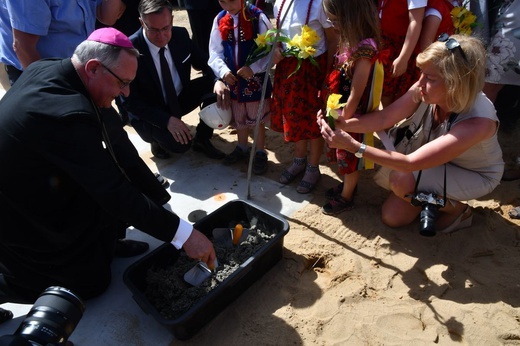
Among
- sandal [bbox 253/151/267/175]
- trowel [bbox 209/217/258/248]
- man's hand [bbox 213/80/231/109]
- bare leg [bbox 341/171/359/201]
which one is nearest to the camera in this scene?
trowel [bbox 209/217/258/248]

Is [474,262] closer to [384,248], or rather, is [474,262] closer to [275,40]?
[384,248]

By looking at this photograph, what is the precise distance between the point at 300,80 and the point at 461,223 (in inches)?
56.5

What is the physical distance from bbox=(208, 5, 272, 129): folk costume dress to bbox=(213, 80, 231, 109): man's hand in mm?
72

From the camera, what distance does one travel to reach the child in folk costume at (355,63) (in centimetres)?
224

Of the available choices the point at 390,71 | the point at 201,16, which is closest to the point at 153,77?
the point at 201,16

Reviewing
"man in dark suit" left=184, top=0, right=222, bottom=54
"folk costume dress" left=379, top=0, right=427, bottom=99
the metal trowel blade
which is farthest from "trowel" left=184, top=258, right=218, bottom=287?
"man in dark suit" left=184, top=0, right=222, bottom=54

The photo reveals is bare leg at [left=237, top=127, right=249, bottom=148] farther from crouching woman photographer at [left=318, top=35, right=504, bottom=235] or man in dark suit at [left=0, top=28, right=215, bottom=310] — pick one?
man in dark suit at [left=0, top=28, right=215, bottom=310]

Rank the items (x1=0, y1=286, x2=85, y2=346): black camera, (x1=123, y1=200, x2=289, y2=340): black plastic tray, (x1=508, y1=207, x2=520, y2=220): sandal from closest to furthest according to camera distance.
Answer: (x1=0, y1=286, x2=85, y2=346): black camera → (x1=123, y1=200, x2=289, y2=340): black plastic tray → (x1=508, y1=207, x2=520, y2=220): sandal

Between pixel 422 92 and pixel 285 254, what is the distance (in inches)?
49.3

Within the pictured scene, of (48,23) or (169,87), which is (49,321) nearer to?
(48,23)

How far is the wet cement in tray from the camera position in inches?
81.6

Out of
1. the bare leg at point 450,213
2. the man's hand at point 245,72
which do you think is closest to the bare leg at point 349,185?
the bare leg at point 450,213

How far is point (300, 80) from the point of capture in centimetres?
283

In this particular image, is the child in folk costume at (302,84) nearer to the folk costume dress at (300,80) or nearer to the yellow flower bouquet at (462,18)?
the folk costume dress at (300,80)
